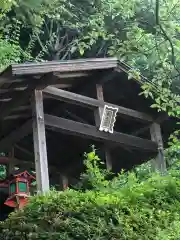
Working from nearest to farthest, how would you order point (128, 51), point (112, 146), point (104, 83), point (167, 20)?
point (167, 20), point (128, 51), point (104, 83), point (112, 146)

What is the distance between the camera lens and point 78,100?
8938 millimetres

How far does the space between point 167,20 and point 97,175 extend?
2532mm

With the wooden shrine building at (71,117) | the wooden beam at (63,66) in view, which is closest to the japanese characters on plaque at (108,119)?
the wooden shrine building at (71,117)

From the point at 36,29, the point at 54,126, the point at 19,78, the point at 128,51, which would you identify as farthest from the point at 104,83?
the point at 36,29

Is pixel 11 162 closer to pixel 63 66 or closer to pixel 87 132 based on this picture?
pixel 87 132

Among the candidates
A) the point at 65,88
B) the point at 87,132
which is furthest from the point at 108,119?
the point at 65,88

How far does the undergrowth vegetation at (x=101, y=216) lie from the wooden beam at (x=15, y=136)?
8.09ft

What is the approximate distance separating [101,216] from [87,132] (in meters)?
3.29

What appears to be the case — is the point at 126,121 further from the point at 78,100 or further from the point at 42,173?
the point at 42,173

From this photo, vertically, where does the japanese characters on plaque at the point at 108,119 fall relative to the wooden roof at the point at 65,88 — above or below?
below

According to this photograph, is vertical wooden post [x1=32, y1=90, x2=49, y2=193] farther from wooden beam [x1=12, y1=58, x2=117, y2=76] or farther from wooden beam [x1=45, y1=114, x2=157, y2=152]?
wooden beam [x1=12, y1=58, x2=117, y2=76]

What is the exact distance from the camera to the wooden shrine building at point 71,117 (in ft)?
26.6

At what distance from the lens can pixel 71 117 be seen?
35.4 feet

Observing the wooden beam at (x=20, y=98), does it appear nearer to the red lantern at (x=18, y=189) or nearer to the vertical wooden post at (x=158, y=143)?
the red lantern at (x=18, y=189)
